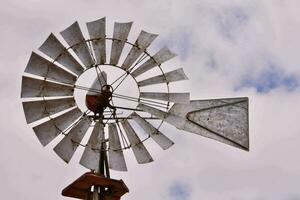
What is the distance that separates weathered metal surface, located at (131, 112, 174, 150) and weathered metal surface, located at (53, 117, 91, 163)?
0.75 meters

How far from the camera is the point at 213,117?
9750 mm

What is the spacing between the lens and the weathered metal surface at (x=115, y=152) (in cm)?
938

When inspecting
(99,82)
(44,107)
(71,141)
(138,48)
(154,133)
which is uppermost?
(138,48)

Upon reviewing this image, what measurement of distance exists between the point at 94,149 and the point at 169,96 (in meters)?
1.41

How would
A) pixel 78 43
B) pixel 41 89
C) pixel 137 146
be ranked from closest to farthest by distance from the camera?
pixel 41 89
pixel 78 43
pixel 137 146

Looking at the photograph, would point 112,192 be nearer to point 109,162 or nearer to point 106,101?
point 109,162

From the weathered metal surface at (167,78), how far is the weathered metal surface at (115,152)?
83 centimetres

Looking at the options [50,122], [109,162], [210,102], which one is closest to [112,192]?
[109,162]

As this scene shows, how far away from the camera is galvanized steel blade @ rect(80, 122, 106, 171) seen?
9172mm

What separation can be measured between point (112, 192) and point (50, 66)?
6.81 feet

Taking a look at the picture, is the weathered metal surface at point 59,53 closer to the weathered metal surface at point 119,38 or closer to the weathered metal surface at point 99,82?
the weathered metal surface at point 99,82

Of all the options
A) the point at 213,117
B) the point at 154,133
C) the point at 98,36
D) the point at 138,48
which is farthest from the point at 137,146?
the point at 98,36

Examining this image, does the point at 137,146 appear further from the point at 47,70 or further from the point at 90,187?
the point at 47,70

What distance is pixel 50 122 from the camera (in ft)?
30.5
